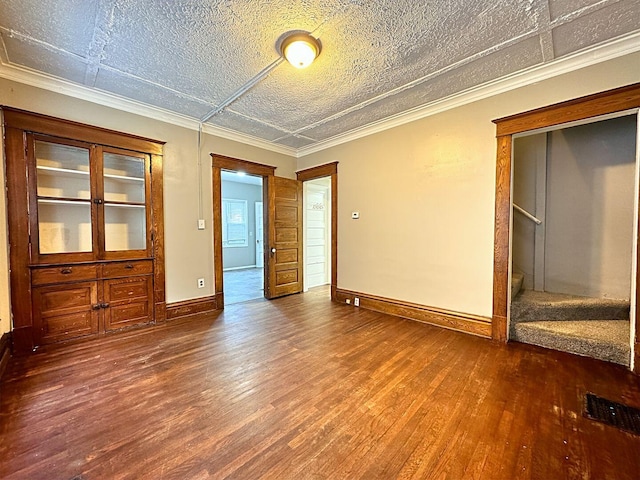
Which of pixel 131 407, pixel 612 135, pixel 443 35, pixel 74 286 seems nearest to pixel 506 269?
pixel 612 135

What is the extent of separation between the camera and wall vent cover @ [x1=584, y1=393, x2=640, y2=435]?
1603 mm

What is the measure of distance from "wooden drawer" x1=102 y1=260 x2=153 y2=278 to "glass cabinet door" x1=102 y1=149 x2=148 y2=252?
177 mm

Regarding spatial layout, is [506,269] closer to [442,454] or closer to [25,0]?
[442,454]

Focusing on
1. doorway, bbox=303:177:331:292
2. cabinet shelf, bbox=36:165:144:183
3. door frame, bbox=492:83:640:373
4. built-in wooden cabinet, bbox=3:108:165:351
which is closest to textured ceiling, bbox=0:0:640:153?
door frame, bbox=492:83:640:373

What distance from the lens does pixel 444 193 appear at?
10.6 feet

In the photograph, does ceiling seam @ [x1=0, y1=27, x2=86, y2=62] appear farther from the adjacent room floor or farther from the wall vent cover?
the wall vent cover

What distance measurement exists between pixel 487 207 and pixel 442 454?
7.90ft

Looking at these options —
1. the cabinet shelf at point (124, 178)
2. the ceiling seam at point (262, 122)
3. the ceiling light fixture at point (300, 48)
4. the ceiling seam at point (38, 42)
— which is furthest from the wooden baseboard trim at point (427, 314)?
the ceiling seam at point (38, 42)

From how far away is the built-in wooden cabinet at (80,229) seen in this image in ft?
8.56

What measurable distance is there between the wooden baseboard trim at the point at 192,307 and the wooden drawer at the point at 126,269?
0.56 metres

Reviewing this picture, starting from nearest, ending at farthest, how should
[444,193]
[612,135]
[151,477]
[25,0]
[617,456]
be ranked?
[151,477] → [617,456] → [25,0] → [612,135] → [444,193]

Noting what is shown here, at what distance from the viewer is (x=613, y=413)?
1.70m

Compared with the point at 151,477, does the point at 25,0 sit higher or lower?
higher

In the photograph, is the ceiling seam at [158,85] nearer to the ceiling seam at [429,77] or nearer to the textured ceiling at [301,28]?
the textured ceiling at [301,28]
